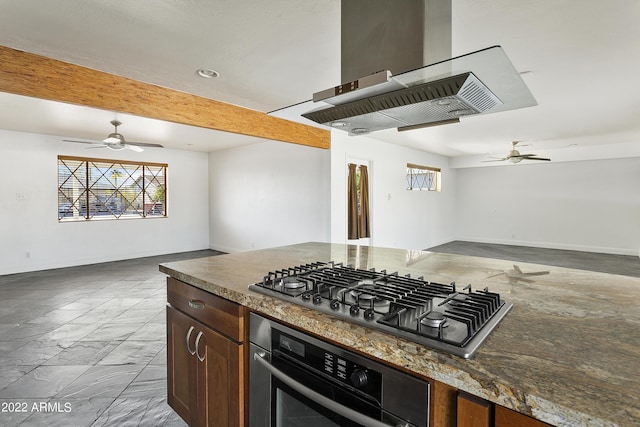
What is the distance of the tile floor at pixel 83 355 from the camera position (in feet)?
6.41

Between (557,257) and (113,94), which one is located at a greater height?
(113,94)

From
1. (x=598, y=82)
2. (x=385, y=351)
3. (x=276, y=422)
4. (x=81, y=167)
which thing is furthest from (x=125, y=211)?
(x=598, y=82)

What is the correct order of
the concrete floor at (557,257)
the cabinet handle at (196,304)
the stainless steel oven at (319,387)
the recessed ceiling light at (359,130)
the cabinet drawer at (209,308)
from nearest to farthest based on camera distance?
the stainless steel oven at (319,387) < the cabinet drawer at (209,308) < the cabinet handle at (196,304) < the recessed ceiling light at (359,130) < the concrete floor at (557,257)

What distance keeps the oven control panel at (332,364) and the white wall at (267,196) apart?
14.3ft

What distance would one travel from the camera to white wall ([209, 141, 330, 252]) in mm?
5656

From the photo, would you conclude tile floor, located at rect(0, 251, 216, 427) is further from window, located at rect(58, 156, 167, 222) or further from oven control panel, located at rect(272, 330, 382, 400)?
window, located at rect(58, 156, 167, 222)

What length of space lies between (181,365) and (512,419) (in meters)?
1.55

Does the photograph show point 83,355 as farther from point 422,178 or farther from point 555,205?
point 555,205

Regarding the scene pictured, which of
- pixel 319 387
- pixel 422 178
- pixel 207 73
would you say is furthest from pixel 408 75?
pixel 422 178

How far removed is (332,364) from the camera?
0.97m

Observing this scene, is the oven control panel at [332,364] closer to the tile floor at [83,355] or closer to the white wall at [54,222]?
the tile floor at [83,355]

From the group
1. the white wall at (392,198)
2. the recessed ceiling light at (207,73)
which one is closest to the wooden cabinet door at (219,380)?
the recessed ceiling light at (207,73)

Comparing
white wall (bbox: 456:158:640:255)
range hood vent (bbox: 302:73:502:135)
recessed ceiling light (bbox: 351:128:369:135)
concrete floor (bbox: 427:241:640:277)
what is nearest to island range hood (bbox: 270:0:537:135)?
range hood vent (bbox: 302:73:502:135)

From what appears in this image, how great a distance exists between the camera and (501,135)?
5.90 m
